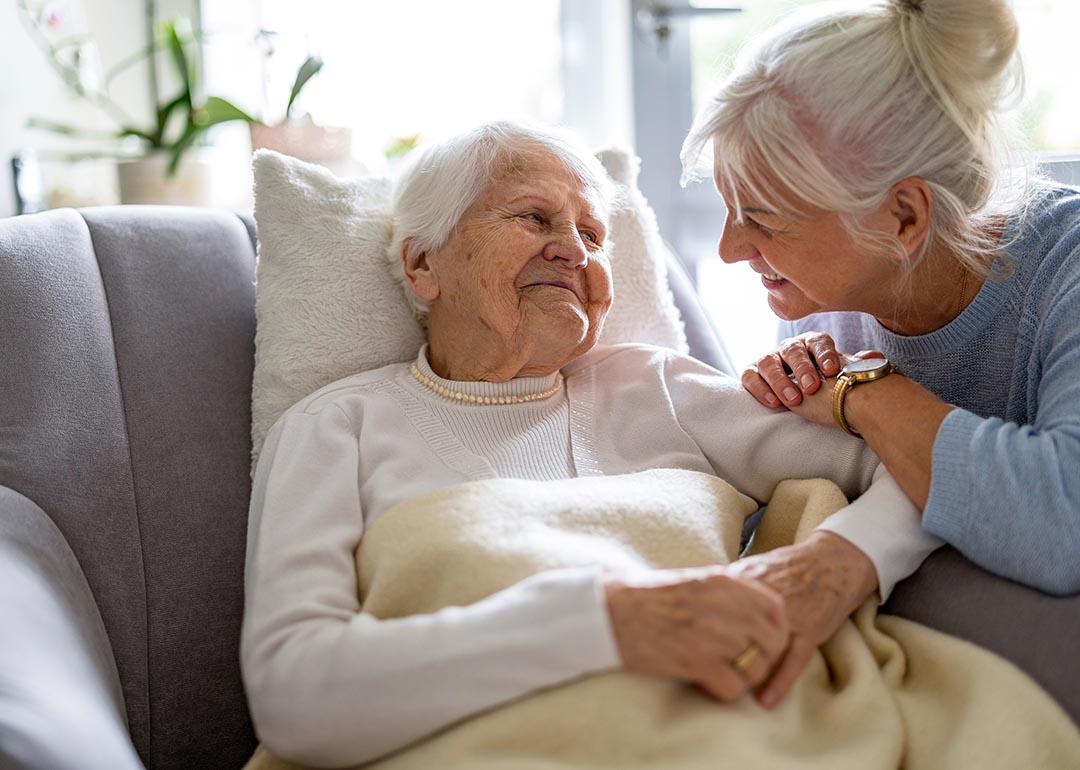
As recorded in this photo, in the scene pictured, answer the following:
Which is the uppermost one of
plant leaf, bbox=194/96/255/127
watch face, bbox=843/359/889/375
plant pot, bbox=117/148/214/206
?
plant leaf, bbox=194/96/255/127

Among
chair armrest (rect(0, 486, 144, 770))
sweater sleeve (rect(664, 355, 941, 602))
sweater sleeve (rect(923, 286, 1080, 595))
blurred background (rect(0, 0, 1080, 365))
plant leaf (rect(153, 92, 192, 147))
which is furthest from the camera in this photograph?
blurred background (rect(0, 0, 1080, 365))

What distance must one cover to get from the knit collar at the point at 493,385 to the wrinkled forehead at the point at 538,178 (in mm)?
254

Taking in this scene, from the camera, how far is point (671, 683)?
1.10 m

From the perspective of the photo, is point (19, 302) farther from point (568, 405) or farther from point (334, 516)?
point (568, 405)

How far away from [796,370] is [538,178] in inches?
17.5

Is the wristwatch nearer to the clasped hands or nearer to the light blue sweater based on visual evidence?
the light blue sweater

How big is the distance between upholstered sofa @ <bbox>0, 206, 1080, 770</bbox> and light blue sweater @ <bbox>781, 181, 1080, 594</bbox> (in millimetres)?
58

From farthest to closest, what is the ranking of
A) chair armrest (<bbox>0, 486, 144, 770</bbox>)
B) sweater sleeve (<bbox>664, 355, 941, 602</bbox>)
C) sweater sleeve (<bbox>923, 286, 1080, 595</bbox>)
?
sweater sleeve (<bbox>664, 355, 941, 602</bbox>), sweater sleeve (<bbox>923, 286, 1080, 595</bbox>), chair armrest (<bbox>0, 486, 144, 770</bbox>)

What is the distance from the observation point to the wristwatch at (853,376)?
1.37m

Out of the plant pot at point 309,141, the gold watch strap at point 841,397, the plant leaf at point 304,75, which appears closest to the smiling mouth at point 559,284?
the gold watch strap at point 841,397

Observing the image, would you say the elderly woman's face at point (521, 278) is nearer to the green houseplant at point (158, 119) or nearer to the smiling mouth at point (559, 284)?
the smiling mouth at point (559, 284)

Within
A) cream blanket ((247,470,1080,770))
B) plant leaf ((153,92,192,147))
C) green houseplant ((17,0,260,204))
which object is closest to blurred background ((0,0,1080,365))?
green houseplant ((17,0,260,204))

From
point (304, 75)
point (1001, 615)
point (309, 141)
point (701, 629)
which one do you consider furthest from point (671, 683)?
point (304, 75)

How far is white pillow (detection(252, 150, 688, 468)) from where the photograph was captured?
1533 millimetres
